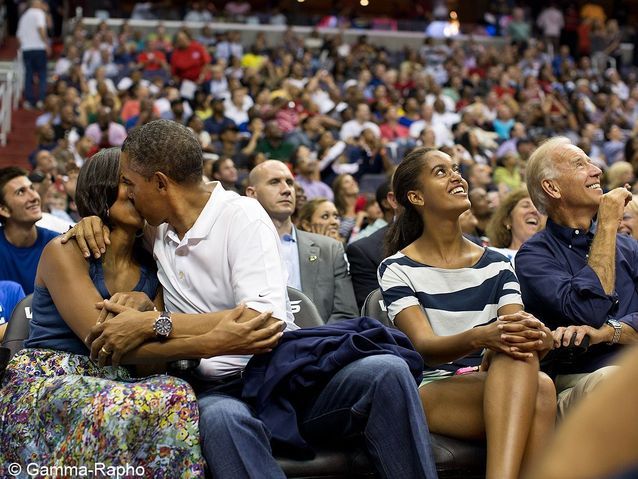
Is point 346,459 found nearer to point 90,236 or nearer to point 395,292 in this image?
point 395,292

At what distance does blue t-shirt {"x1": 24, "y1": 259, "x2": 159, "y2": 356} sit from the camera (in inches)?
111

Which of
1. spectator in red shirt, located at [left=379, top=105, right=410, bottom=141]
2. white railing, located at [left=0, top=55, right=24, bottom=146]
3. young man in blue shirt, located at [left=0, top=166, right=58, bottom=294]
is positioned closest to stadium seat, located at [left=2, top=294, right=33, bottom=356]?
young man in blue shirt, located at [left=0, top=166, right=58, bottom=294]

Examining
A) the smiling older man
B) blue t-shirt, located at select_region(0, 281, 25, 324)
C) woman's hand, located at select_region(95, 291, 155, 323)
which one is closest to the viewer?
woman's hand, located at select_region(95, 291, 155, 323)

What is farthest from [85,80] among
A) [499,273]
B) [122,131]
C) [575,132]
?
[499,273]

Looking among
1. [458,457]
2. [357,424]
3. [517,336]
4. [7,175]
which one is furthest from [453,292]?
[7,175]

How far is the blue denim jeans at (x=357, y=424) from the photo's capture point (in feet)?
8.18

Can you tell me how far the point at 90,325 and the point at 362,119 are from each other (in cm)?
941

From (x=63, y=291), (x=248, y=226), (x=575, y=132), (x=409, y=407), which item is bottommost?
(x=575, y=132)

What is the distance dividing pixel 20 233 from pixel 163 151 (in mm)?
2155

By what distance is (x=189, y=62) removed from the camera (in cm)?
1381

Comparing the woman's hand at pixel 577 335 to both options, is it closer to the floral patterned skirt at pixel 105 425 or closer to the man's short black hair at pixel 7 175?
the floral patterned skirt at pixel 105 425

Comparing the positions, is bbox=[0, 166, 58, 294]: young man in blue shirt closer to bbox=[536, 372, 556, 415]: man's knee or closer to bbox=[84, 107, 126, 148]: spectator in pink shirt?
bbox=[536, 372, 556, 415]: man's knee

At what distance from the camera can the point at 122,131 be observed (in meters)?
10.2

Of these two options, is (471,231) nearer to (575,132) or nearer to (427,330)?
(427,330)
